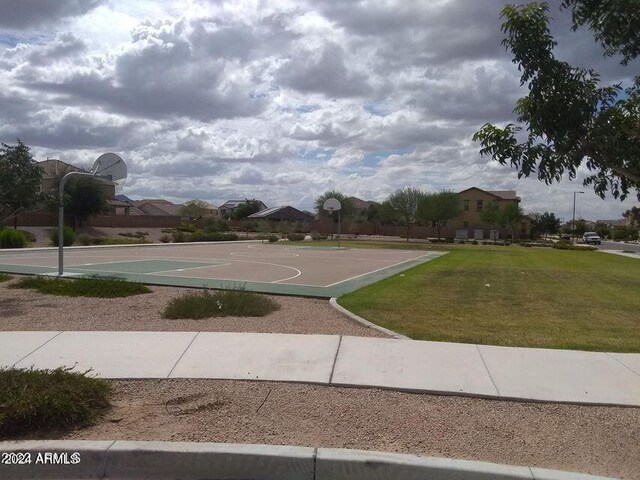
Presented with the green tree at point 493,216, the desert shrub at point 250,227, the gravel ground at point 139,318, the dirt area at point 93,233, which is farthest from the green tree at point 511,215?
the gravel ground at point 139,318

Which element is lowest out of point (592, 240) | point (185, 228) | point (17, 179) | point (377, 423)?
point (377, 423)

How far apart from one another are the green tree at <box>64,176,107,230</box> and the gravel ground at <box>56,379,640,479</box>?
5113 cm

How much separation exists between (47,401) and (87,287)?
31.7ft

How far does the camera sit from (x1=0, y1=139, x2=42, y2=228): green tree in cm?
1516

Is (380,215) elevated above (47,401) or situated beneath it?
elevated above

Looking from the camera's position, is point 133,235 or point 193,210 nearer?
point 133,235

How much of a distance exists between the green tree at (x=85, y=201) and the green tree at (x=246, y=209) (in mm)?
72392

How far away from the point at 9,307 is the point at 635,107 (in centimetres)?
1164

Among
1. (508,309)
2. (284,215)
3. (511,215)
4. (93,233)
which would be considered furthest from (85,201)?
(284,215)

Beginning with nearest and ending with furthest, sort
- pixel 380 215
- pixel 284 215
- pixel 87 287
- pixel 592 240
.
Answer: pixel 87 287, pixel 592 240, pixel 380 215, pixel 284 215

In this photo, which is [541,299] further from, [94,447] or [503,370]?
[94,447]

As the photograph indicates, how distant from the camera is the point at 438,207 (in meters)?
74.9

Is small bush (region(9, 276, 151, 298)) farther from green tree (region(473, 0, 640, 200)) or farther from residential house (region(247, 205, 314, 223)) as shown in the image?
residential house (region(247, 205, 314, 223))

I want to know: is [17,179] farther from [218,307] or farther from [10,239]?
[10,239]
